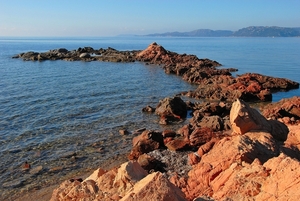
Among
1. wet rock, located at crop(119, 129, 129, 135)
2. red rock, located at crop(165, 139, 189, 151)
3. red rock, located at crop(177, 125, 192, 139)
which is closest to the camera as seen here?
red rock, located at crop(165, 139, 189, 151)

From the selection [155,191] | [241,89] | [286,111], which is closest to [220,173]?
[155,191]

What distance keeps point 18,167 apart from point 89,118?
968cm

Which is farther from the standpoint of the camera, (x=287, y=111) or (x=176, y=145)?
(x=287, y=111)

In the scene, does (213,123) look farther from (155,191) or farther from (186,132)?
(155,191)

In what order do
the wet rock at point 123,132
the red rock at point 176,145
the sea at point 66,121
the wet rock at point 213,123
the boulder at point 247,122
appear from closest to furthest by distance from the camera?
the boulder at point 247,122 → the sea at point 66,121 → the red rock at point 176,145 → the wet rock at point 213,123 → the wet rock at point 123,132

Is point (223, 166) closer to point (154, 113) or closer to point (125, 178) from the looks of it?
point (125, 178)

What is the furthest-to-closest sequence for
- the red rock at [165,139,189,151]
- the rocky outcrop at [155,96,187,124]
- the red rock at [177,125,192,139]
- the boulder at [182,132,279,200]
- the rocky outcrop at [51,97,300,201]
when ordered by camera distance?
the rocky outcrop at [155,96,187,124], the red rock at [177,125,192,139], the red rock at [165,139,189,151], the boulder at [182,132,279,200], the rocky outcrop at [51,97,300,201]

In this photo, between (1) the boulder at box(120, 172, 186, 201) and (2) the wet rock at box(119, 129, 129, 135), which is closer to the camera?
(1) the boulder at box(120, 172, 186, 201)

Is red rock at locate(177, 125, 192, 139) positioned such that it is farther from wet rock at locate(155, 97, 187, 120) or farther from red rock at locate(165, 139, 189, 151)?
wet rock at locate(155, 97, 187, 120)

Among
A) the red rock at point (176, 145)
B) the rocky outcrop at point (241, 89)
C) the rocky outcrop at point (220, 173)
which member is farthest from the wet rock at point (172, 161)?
the rocky outcrop at point (241, 89)

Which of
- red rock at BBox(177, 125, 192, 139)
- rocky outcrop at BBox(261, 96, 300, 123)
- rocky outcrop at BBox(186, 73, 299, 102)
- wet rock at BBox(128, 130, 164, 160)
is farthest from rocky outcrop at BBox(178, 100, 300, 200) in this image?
rocky outcrop at BBox(186, 73, 299, 102)

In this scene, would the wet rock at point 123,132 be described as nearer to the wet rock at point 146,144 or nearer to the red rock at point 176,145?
the wet rock at point 146,144

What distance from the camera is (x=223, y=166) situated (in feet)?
34.6

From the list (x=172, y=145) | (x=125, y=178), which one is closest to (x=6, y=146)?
(x=172, y=145)
